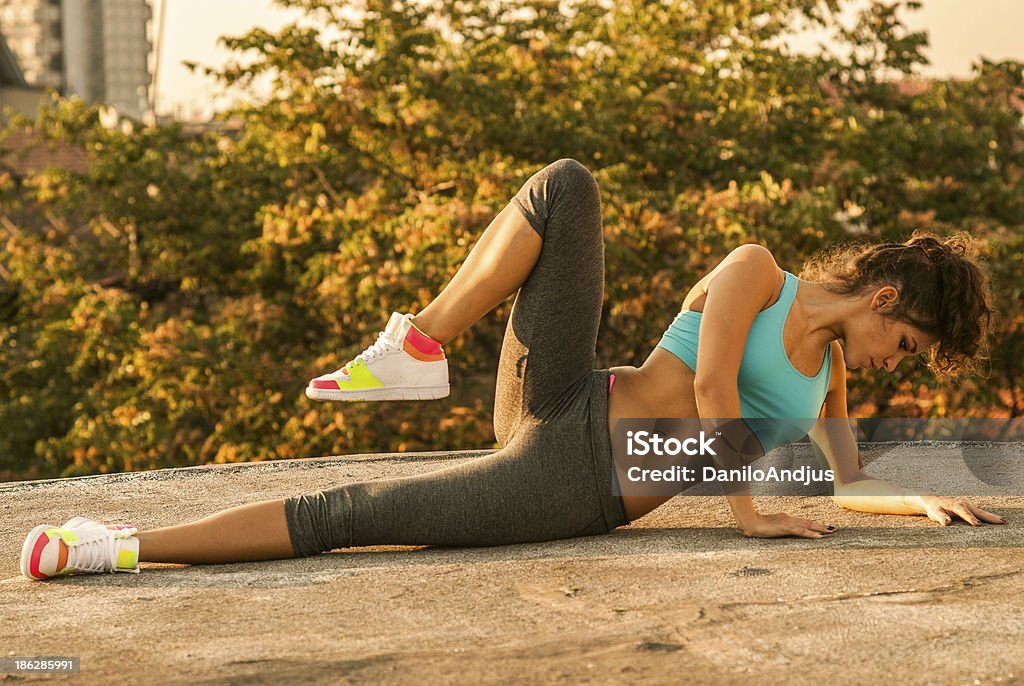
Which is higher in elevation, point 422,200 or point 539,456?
point 422,200

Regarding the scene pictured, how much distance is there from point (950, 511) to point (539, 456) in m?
1.00

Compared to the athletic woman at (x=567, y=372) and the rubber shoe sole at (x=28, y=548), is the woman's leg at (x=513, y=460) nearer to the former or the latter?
the athletic woman at (x=567, y=372)

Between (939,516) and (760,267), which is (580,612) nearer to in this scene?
(760,267)

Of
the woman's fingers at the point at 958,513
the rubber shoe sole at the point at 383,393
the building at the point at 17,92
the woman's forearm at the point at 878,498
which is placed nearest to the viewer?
the rubber shoe sole at the point at 383,393

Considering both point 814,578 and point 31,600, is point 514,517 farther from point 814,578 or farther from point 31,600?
point 31,600

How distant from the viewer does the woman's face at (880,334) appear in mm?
2570

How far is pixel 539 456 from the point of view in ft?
8.48

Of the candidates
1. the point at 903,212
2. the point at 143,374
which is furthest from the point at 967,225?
the point at 143,374

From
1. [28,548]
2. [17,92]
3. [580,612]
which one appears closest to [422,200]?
[28,548]

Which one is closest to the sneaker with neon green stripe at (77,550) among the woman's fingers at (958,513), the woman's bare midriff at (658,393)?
the woman's bare midriff at (658,393)

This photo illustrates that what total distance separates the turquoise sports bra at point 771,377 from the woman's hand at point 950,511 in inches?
15.1

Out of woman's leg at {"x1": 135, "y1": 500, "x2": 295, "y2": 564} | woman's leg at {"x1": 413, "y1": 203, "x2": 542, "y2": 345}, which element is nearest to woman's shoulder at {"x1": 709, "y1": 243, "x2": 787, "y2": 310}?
woman's leg at {"x1": 413, "y1": 203, "x2": 542, "y2": 345}

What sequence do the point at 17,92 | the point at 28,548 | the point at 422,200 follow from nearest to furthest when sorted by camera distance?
1. the point at 28,548
2. the point at 422,200
3. the point at 17,92

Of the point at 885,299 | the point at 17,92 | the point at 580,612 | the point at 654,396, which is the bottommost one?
the point at 580,612
